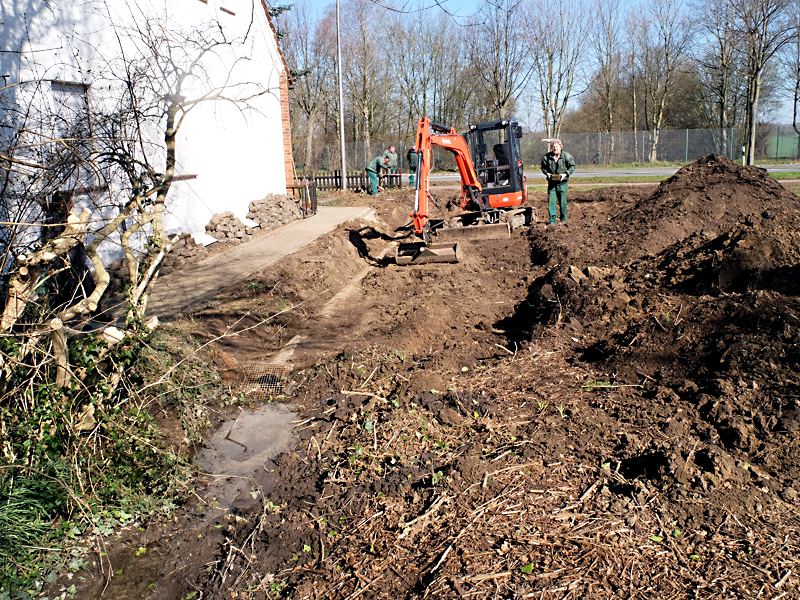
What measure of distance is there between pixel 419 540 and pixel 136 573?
75.7 inches

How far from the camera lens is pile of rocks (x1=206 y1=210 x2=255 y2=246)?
14.4m

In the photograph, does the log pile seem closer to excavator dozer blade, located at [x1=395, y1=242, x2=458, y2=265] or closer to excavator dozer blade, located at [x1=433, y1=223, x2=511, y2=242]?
excavator dozer blade, located at [x1=395, y1=242, x2=458, y2=265]

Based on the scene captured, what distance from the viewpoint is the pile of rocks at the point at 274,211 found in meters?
16.7

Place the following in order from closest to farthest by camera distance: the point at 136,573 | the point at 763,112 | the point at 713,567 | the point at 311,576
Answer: the point at 713,567
the point at 311,576
the point at 136,573
the point at 763,112

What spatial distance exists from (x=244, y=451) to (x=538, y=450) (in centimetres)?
272

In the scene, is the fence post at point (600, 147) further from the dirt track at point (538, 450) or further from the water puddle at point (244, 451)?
the water puddle at point (244, 451)

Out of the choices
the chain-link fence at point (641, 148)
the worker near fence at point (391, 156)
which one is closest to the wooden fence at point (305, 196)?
the worker near fence at point (391, 156)

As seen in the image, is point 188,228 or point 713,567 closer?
point 713,567

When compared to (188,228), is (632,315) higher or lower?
lower

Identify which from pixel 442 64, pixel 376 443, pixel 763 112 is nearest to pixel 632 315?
pixel 376 443

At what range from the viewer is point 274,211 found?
1723 cm

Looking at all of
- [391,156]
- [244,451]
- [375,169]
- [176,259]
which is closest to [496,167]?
[176,259]

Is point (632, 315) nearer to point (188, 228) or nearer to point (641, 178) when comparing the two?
point (188, 228)

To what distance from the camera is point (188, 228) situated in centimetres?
1352
